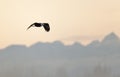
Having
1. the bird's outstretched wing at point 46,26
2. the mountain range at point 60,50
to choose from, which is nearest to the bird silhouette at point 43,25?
the bird's outstretched wing at point 46,26

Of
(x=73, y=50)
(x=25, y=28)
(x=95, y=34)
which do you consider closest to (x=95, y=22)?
(x=95, y=34)

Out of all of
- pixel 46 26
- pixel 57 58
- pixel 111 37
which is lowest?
pixel 57 58

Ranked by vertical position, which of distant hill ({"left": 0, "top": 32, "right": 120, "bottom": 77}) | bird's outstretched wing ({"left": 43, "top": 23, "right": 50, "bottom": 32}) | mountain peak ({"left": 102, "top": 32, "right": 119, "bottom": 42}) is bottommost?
distant hill ({"left": 0, "top": 32, "right": 120, "bottom": 77})

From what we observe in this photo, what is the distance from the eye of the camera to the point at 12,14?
2.62m

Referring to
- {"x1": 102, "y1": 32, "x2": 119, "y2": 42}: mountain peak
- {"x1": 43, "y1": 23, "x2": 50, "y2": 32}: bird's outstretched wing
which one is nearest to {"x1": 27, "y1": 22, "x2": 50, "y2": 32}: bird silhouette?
{"x1": 43, "y1": 23, "x2": 50, "y2": 32}: bird's outstretched wing

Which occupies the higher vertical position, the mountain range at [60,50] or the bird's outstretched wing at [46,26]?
the bird's outstretched wing at [46,26]

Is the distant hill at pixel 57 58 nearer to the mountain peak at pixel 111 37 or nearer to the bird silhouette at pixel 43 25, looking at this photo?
the mountain peak at pixel 111 37

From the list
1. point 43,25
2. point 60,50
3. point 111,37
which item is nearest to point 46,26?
point 43,25

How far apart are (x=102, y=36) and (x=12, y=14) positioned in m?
0.75

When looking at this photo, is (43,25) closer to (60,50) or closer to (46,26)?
(46,26)

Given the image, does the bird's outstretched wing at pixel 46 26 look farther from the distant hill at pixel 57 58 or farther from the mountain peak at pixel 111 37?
the mountain peak at pixel 111 37

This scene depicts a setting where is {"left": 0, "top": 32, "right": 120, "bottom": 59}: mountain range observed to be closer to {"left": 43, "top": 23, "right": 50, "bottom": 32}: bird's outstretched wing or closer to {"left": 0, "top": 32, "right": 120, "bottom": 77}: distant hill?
{"left": 0, "top": 32, "right": 120, "bottom": 77}: distant hill

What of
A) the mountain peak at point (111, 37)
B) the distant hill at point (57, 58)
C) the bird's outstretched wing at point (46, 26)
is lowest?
the distant hill at point (57, 58)

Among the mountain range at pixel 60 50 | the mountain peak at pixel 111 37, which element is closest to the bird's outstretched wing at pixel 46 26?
the mountain range at pixel 60 50
